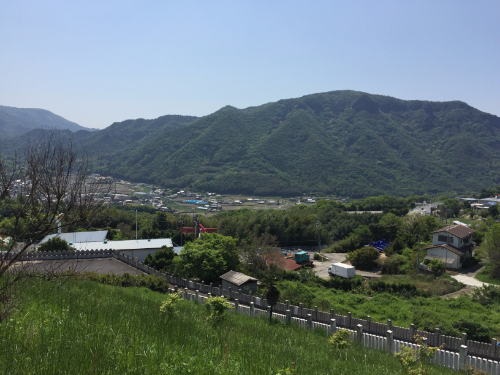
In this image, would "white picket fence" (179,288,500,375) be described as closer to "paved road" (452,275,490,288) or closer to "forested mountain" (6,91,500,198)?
"paved road" (452,275,490,288)

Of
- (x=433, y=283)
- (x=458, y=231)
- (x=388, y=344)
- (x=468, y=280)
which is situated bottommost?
(x=468, y=280)

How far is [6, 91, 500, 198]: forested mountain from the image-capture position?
125 meters

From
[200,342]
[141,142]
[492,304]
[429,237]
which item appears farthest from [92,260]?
[141,142]

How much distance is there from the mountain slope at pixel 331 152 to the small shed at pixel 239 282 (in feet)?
317

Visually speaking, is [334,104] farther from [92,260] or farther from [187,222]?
[92,260]

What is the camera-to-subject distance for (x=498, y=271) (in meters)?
24.9

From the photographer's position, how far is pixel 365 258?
29.3 m

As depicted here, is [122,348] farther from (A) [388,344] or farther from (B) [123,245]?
(B) [123,245]

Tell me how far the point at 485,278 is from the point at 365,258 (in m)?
8.52

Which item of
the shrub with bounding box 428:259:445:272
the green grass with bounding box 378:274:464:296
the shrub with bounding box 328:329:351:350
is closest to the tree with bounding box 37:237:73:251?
the shrub with bounding box 328:329:351:350

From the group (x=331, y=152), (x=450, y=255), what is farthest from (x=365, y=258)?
(x=331, y=152)

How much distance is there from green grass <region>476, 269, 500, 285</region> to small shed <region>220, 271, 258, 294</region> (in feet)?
59.7

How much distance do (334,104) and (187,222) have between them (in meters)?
172

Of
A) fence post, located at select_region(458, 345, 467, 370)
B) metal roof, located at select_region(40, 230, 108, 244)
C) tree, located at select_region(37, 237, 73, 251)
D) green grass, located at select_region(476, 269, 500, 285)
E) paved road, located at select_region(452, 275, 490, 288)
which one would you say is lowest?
paved road, located at select_region(452, 275, 490, 288)
